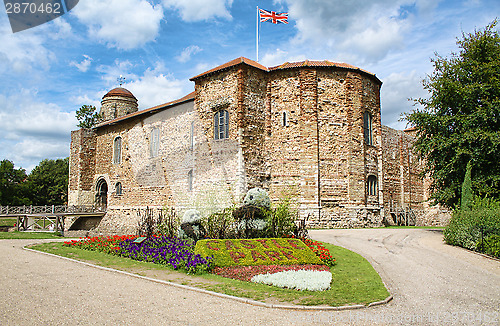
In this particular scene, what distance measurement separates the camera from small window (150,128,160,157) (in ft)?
97.6

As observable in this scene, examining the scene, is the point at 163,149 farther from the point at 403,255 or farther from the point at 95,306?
the point at 95,306

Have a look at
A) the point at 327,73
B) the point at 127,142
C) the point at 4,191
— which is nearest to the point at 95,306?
the point at 327,73

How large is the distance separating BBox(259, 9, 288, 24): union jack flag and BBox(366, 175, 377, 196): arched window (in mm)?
11551

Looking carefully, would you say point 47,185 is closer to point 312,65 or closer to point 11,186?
point 11,186

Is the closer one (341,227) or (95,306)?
(95,306)

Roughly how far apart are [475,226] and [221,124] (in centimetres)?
1484

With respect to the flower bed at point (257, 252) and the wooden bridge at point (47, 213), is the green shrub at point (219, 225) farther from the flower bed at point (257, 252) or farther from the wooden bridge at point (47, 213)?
the wooden bridge at point (47, 213)

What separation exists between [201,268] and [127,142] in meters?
26.0

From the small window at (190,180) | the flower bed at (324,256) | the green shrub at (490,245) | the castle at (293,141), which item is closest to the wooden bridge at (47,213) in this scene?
the castle at (293,141)

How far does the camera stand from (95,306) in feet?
20.6

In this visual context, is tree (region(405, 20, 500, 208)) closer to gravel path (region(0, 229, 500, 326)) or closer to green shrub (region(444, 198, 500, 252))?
green shrub (region(444, 198, 500, 252))

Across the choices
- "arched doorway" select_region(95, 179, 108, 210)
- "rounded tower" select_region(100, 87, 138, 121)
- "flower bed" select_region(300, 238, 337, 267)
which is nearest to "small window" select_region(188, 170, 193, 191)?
"arched doorway" select_region(95, 179, 108, 210)

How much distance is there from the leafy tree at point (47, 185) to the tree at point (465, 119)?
1903 inches

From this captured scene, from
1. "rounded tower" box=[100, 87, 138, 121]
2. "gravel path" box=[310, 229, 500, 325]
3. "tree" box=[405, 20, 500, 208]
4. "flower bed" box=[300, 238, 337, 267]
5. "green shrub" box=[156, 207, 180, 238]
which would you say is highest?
"rounded tower" box=[100, 87, 138, 121]
